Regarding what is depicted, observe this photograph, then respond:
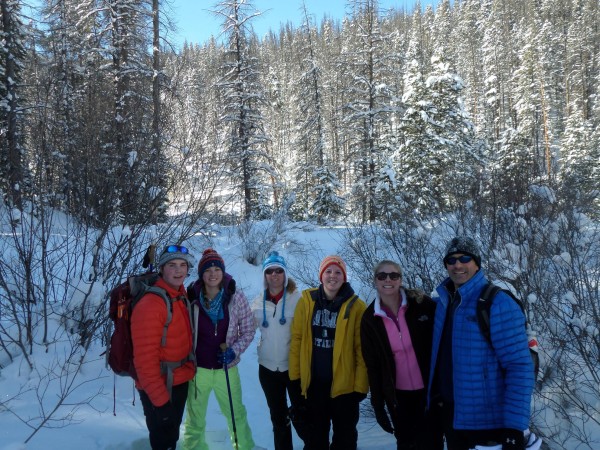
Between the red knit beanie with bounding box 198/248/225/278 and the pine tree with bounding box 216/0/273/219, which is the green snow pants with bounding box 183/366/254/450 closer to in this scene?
the red knit beanie with bounding box 198/248/225/278

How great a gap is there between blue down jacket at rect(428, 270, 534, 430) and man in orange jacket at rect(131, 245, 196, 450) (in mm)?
1963

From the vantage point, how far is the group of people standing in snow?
233 centimetres

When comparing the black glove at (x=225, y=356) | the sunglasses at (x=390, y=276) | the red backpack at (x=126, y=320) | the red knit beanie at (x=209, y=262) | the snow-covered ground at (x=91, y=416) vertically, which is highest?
the red knit beanie at (x=209, y=262)

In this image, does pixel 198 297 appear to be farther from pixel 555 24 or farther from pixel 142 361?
pixel 555 24

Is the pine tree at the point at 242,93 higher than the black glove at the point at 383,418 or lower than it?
higher

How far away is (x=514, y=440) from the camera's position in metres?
2.16

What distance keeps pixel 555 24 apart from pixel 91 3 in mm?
60292

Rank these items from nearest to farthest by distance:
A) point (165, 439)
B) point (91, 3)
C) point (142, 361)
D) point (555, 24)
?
1. point (142, 361)
2. point (165, 439)
3. point (91, 3)
4. point (555, 24)

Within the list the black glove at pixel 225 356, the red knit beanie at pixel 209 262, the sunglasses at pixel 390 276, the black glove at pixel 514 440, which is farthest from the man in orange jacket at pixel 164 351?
the black glove at pixel 514 440

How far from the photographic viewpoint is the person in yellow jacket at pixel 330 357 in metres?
3.05

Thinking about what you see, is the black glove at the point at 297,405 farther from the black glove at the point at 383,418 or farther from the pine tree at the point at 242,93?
the pine tree at the point at 242,93

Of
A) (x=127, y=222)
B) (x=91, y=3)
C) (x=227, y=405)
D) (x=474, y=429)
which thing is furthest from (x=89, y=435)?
(x=91, y=3)

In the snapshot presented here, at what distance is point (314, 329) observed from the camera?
10.3 feet

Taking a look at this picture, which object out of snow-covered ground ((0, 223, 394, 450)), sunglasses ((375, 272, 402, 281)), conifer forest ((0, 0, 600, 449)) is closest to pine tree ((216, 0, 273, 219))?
conifer forest ((0, 0, 600, 449))
